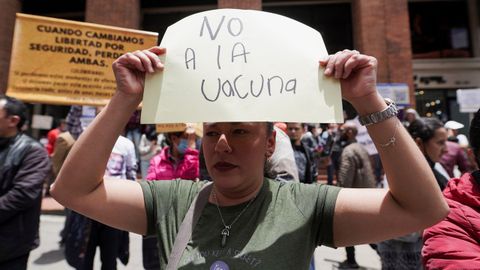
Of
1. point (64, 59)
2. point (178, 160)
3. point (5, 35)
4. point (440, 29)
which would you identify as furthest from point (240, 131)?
point (440, 29)

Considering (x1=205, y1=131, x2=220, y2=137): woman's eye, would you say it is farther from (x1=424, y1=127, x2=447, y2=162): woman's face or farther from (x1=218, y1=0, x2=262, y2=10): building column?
(x1=218, y1=0, x2=262, y2=10): building column

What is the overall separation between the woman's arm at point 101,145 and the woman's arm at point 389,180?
0.72 meters

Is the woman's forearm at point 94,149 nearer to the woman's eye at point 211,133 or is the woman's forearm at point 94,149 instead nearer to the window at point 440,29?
the woman's eye at point 211,133

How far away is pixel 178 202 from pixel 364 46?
10788mm

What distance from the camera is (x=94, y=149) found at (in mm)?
1354

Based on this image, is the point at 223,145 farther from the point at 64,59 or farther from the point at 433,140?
the point at 64,59

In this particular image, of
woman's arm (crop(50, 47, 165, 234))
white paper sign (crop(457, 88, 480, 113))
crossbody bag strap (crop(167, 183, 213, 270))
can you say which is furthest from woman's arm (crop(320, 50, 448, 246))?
white paper sign (crop(457, 88, 480, 113))

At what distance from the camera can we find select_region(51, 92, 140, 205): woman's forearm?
1356 mm

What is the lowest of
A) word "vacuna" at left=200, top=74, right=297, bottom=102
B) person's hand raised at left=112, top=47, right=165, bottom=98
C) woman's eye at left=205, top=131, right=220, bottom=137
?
woman's eye at left=205, top=131, right=220, bottom=137

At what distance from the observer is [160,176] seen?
397 cm

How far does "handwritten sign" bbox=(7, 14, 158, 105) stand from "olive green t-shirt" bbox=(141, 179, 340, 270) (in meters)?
2.67

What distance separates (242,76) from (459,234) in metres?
1.17

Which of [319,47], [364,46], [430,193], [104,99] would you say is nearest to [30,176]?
[104,99]

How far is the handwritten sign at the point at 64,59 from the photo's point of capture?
355cm
